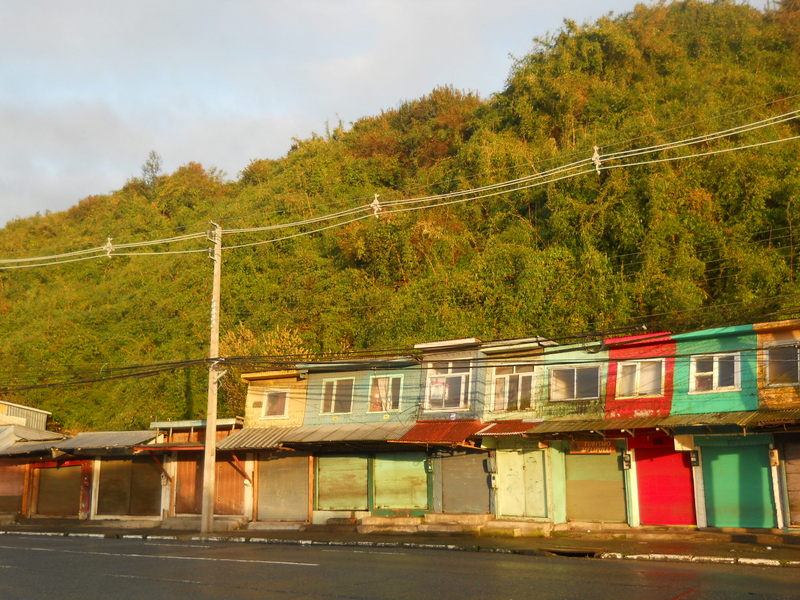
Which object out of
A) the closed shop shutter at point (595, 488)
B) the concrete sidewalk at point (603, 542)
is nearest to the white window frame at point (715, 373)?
the closed shop shutter at point (595, 488)

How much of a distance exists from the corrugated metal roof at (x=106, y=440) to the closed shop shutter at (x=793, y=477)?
80.6ft

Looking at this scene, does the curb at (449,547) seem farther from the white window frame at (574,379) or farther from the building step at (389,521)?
the white window frame at (574,379)

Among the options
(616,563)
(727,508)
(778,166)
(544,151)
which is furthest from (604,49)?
(616,563)

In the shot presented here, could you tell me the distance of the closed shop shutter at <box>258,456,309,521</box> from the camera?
30250 millimetres

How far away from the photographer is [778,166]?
100 ft

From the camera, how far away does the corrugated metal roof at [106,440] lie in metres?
32.2

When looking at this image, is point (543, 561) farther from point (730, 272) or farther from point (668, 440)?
point (730, 272)

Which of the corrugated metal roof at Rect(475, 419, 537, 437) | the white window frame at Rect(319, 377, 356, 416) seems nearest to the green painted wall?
the corrugated metal roof at Rect(475, 419, 537, 437)

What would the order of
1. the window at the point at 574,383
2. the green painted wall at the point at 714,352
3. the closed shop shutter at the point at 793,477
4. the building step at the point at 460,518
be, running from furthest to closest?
the building step at the point at 460,518 → the window at the point at 574,383 → the green painted wall at the point at 714,352 → the closed shop shutter at the point at 793,477

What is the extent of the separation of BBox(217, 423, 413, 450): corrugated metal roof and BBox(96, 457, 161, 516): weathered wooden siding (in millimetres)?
6279

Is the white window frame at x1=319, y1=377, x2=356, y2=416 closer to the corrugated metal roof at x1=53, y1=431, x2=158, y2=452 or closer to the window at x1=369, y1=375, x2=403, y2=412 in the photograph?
the window at x1=369, y1=375, x2=403, y2=412

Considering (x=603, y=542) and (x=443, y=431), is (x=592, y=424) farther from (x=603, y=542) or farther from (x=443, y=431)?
(x=443, y=431)

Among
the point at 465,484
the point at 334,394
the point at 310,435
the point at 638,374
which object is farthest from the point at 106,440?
the point at 638,374

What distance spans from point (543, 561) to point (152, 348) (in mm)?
Result: 40871
